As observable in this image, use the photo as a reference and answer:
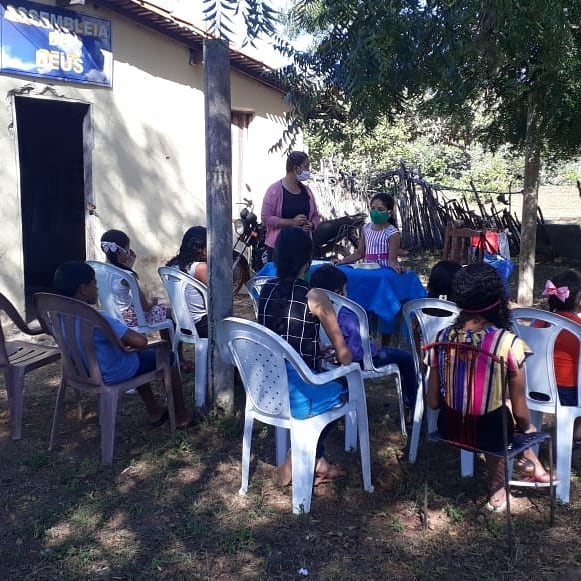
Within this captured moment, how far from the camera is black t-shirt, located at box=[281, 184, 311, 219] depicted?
5777 millimetres

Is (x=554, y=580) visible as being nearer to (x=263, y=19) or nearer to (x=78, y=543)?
(x=78, y=543)

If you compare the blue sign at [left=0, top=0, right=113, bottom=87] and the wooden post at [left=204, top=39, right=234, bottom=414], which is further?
the blue sign at [left=0, top=0, right=113, bottom=87]

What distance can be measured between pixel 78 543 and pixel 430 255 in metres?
11.0

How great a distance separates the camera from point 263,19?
3141 millimetres

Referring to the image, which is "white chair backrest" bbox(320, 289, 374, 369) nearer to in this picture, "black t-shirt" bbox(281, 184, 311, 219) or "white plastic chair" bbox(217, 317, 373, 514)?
"white plastic chair" bbox(217, 317, 373, 514)

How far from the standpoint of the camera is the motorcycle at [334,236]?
34.3 ft

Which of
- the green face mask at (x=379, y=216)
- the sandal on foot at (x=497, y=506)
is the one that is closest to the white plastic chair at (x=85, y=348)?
the sandal on foot at (x=497, y=506)

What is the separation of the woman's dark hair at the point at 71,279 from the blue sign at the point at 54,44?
3820 millimetres

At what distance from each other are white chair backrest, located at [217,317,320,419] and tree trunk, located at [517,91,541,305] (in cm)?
550

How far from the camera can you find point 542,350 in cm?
Result: 341

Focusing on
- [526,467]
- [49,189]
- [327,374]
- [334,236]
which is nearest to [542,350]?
[526,467]

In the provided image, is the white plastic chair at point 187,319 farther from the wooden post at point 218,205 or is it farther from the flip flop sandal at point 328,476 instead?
the flip flop sandal at point 328,476

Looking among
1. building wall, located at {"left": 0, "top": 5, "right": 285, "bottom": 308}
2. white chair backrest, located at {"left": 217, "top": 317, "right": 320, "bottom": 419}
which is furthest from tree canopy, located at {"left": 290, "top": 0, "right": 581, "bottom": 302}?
building wall, located at {"left": 0, "top": 5, "right": 285, "bottom": 308}

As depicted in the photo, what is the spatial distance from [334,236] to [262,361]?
24.7 ft
